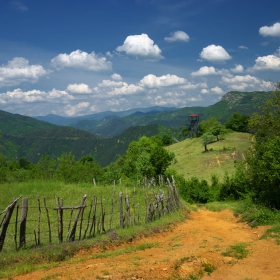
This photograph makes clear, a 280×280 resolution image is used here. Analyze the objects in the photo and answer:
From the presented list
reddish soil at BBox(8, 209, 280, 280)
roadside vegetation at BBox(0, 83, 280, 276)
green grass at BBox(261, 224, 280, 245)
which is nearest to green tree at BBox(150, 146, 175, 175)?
roadside vegetation at BBox(0, 83, 280, 276)

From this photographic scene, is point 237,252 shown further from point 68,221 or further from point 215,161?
point 215,161

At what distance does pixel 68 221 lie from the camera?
49.6 ft

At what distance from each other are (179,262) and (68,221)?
28.4 ft

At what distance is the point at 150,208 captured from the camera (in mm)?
14750

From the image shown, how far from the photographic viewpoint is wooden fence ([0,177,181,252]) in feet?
33.2

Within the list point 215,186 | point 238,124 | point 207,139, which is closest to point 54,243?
point 215,186

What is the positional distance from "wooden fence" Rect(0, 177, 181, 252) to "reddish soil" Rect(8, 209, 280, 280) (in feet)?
4.92

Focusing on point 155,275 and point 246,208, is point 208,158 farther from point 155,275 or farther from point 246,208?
point 155,275

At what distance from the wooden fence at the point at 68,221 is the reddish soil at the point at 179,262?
1.50m

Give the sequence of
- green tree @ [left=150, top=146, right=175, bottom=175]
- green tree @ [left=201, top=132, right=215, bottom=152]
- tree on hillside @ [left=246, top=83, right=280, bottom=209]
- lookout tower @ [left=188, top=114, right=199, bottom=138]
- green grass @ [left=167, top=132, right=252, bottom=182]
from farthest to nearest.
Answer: lookout tower @ [left=188, top=114, right=199, bottom=138] < green tree @ [left=201, top=132, right=215, bottom=152] < green grass @ [left=167, top=132, right=252, bottom=182] < green tree @ [left=150, top=146, right=175, bottom=175] < tree on hillside @ [left=246, top=83, right=280, bottom=209]

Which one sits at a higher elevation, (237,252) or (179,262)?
(179,262)

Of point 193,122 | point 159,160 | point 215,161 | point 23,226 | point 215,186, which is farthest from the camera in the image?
point 193,122

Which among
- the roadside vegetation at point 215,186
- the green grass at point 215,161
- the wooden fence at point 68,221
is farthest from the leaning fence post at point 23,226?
the green grass at point 215,161

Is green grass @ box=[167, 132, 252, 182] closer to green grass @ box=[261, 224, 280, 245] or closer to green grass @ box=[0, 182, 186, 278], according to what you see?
green grass @ box=[0, 182, 186, 278]
